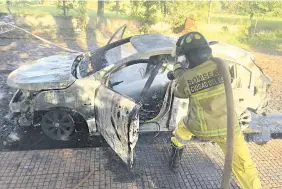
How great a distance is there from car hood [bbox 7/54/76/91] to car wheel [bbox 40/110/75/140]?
45 cm

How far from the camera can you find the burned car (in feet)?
14.0

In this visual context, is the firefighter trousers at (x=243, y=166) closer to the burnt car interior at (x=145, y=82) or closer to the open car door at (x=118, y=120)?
the open car door at (x=118, y=120)

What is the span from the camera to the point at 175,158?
4039mm

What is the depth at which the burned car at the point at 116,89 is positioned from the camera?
14.0 ft

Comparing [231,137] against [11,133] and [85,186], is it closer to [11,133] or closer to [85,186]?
[85,186]

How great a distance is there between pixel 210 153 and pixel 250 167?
Result: 1.35 meters

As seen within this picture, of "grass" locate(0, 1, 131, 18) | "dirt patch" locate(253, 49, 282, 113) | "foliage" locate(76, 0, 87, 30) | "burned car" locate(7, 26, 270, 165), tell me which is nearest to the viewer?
"burned car" locate(7, 26, 270, 165)

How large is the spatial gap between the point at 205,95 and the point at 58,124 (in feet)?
8.19

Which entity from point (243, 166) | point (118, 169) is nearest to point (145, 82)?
point (118, 169)

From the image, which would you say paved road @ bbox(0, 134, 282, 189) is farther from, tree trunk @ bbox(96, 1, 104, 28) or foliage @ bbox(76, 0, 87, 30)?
tree trunk @ bbox(96, 1, 104, 28)

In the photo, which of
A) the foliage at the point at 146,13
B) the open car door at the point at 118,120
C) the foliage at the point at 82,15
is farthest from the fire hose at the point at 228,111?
the foliage at the point at 82,15

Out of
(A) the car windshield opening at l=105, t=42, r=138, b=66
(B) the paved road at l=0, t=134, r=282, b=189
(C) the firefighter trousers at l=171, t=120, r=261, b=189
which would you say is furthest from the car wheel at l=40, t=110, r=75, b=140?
(C) the firefighter trousers at l=171, t=120, r=261, b=189

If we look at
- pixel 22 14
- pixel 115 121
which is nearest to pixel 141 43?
pixel 115 121

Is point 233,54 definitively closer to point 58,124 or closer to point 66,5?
point 58,124
